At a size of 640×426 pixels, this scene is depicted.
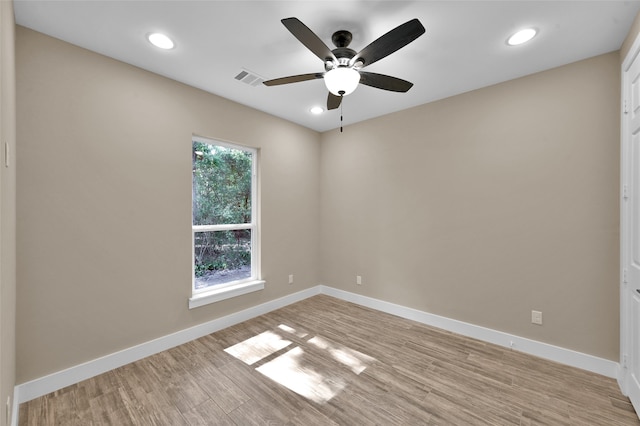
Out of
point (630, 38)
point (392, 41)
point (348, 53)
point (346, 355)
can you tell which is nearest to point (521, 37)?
point (630, 38)

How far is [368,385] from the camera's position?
2.18m

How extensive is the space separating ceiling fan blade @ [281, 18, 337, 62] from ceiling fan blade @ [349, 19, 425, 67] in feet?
0.64

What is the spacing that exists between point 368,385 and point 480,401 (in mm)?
814

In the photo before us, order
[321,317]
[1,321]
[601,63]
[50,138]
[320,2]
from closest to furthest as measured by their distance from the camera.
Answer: [1,321] → [320,2] → [50,138] → [601,63] → [321,317]

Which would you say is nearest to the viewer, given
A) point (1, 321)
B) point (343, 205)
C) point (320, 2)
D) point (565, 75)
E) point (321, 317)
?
point (1, 321)

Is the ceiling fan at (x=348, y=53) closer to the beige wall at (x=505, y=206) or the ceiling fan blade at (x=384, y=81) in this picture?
the ceiling fan blade at (x=384, y=81)

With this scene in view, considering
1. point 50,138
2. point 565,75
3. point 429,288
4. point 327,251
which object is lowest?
point 429,288

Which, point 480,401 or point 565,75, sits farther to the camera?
point 565,75

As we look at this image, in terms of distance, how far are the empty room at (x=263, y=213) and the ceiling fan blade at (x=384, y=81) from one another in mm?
19

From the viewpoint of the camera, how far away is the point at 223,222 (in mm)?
3375

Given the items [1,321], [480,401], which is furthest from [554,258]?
[1,321]

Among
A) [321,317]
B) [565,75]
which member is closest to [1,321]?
[321,317]

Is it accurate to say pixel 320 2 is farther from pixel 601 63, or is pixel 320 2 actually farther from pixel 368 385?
pixel 368 385

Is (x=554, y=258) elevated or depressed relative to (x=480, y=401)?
elevated
